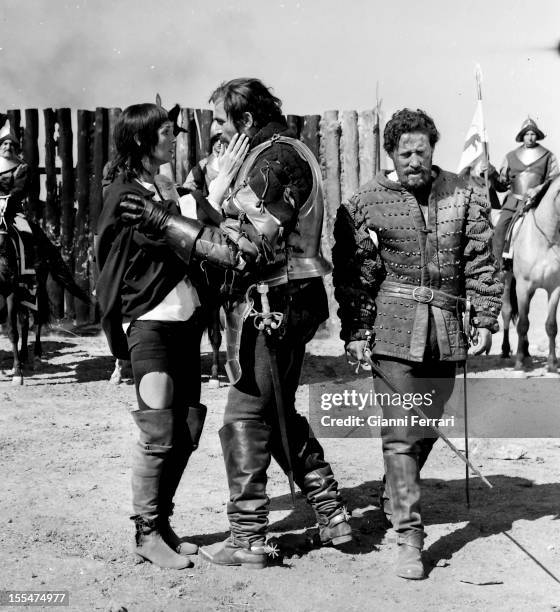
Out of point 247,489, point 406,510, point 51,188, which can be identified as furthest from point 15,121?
point 406,510

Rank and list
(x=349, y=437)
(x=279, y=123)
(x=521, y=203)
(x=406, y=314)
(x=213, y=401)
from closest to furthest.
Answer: (x=279, y=123)
(x=406, y=314)
(x=349, y=437)
(x=213, y=401)
(x=521, y=203)

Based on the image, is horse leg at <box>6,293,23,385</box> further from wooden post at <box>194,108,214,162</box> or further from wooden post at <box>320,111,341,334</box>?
wooden post at <box>320,111,341,334</box>

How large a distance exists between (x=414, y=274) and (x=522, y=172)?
26.9 ft

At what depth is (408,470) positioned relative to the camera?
4.21 meters

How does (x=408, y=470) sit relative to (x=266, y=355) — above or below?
below

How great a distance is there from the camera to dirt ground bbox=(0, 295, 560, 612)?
3943mm

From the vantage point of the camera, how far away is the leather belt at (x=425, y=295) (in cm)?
437

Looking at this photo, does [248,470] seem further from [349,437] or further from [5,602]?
[349,437]

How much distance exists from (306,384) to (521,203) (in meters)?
3.57

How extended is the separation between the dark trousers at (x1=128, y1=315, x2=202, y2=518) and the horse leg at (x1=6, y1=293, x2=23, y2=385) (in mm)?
5305

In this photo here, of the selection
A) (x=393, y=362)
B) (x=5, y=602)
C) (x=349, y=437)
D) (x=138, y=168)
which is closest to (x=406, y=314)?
(x=393, y=362)

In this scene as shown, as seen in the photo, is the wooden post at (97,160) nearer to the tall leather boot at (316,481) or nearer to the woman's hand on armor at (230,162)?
the tall leather boot at (316,481)

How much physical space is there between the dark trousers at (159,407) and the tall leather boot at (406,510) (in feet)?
3.01

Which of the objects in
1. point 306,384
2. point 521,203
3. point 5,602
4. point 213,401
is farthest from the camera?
point 521,203
